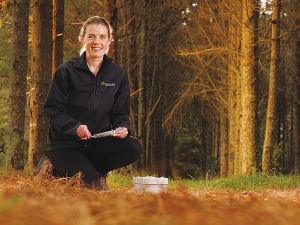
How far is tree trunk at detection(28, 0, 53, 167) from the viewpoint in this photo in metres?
7.50

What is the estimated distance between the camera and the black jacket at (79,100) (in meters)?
3.66

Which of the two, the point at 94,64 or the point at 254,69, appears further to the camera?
the point at 254,69

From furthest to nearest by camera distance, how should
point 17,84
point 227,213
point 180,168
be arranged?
point 180,168, point 17,84, point 227,213

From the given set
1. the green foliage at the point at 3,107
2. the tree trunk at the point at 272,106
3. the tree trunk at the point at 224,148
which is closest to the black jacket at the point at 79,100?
the tree trunk at the point at 272,106

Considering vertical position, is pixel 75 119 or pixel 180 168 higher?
pixel 75 119

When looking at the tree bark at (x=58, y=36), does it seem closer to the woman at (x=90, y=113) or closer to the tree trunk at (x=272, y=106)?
the woman at (x=90, y=113)

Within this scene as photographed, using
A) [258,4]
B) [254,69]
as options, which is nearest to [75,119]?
[254,69]

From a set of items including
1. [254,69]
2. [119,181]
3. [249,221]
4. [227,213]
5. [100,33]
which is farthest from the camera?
[254,69]

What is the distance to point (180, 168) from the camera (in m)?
30.7

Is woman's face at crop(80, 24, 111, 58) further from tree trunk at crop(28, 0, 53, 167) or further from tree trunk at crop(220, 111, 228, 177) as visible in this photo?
tree trunk at crop(220, 111, 228, 177)

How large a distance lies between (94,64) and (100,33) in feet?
1.23

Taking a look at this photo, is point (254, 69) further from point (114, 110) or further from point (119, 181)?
point (114, 110)

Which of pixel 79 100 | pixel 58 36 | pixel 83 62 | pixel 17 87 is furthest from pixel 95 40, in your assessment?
pixel 58 36

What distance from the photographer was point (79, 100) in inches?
146
